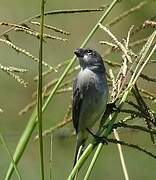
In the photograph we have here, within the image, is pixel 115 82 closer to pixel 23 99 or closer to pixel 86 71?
pixel 86 71

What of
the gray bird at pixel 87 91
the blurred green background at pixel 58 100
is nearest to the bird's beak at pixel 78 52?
the gray bird at pixel 87 91

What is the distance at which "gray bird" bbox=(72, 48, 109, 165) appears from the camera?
3.84 metres

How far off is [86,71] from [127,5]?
549cm

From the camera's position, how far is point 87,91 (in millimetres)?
3949

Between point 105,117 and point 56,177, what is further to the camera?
point 56,177

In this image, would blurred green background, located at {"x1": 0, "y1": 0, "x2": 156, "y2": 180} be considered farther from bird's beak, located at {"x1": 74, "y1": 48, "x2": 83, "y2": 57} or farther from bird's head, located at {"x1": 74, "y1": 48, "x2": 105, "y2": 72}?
bird's beak, located at {"x1": 74, "y1": 48, "x2": 83, "y2": 57}

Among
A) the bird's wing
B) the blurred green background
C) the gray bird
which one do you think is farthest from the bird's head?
the blurred green background

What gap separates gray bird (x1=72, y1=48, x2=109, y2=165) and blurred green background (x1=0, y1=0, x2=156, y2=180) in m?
1.52

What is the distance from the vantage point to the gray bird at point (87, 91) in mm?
3841

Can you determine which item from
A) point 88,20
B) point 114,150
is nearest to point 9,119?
point 114,150

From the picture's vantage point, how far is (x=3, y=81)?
9.39m

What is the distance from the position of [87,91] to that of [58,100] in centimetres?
508

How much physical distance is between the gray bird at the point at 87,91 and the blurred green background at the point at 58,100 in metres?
1.52

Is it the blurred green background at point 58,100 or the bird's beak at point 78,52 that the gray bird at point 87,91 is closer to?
the bird's beak at point 78,52
